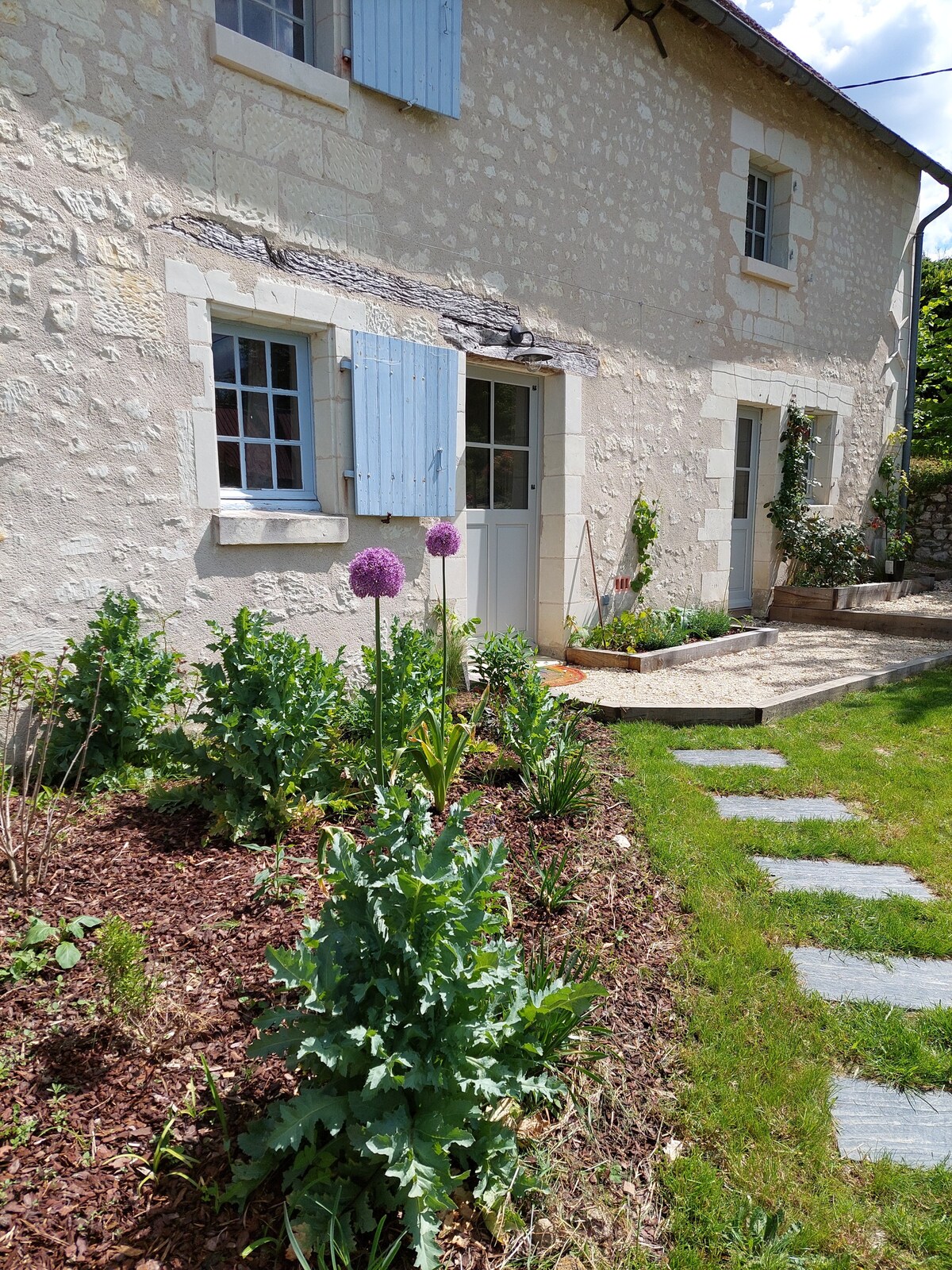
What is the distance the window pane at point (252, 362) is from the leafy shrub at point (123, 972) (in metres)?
3.24

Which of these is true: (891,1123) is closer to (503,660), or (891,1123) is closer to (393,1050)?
(393,1050)

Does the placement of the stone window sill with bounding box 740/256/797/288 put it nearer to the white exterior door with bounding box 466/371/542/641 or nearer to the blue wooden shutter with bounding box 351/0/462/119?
the white exterior door with bounding box 466/371/542/641

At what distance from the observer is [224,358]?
4203 mm

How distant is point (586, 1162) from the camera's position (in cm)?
168

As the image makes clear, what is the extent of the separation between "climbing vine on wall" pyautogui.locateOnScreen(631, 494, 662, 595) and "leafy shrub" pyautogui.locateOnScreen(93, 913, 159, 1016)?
5370 millimetres

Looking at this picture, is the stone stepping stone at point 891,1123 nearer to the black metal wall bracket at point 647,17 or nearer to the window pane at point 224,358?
the window pane at point 224,358

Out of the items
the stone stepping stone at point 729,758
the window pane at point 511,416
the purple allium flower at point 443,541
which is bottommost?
the stone stepping stone at point 729,758

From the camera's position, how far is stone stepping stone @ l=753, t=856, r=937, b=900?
2.79m

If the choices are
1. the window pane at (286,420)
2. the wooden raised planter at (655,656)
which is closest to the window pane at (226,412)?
the window pane at (286,420)

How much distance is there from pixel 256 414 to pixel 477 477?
1813mm

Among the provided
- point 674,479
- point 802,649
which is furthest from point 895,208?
point 802,649

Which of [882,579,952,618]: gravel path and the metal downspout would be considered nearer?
[882,579,952,618]: gravel path

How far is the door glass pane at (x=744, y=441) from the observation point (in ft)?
27.2

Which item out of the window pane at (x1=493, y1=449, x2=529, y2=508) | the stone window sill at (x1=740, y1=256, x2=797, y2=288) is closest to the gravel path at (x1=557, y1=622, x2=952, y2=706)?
the window pane at (x1=493, y1=449, x2=529, y2=508)
